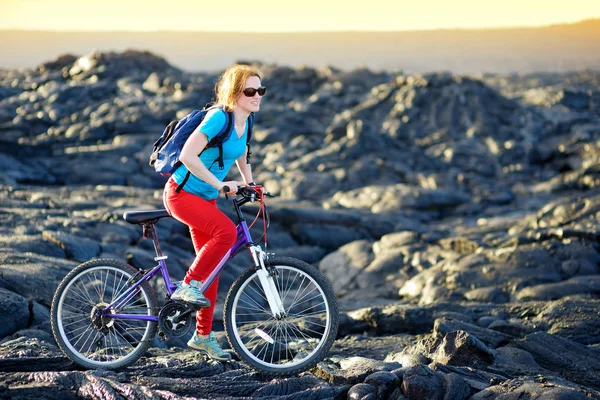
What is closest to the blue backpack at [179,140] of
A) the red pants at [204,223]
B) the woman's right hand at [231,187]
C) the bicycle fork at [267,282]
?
the red pants at [204,223]

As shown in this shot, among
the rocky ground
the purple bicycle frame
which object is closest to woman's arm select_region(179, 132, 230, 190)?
the purple bicycle frame

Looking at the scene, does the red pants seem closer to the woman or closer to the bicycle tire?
the woman

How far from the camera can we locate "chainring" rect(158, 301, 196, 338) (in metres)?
5.67

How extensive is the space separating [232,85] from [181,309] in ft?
6.15

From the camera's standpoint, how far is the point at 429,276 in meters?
14.5

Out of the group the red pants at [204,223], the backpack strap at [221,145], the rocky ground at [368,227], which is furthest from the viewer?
the rocky ground at [368,227]

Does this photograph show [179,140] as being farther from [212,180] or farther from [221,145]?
[212,180]

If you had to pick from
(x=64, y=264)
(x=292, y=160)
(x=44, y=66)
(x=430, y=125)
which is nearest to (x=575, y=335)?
(x=64, y=264)

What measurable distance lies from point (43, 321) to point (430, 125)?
132ft

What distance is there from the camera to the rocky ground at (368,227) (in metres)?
5.64

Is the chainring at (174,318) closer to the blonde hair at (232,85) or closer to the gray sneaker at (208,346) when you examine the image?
the gray sneaker at (208,346)

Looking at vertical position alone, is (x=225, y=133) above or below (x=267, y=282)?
above

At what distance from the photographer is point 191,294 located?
557 centimetres

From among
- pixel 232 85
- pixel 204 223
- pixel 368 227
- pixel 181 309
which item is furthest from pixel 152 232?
pixel 368 227
